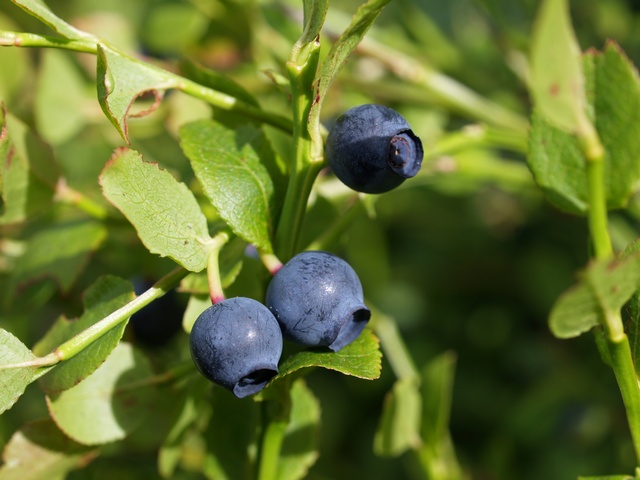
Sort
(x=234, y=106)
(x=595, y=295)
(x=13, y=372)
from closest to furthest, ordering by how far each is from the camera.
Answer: (x=595, y=295)
(x=13, y=372)
(x=234, y=106)

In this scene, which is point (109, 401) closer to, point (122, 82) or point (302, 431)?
point (302, 431)

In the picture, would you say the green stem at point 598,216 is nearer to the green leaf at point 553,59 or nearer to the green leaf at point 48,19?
the green leaf at point 553,59

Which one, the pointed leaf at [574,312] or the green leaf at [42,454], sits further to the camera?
the green leaf at [42,454]

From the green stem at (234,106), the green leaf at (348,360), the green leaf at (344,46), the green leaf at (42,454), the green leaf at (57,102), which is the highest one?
the green leaf at (344,46)

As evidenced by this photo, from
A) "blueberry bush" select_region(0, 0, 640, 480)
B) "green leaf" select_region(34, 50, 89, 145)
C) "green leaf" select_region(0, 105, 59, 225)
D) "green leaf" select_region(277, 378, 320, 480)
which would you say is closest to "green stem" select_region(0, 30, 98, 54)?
"blueberry bush" select_region(0, 0, 640, 480)

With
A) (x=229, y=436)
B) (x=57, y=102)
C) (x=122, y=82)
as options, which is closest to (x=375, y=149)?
(x=122, y=82)

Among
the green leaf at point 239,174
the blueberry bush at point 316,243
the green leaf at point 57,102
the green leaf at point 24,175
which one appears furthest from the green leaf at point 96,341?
the green leaf at point 57,102
